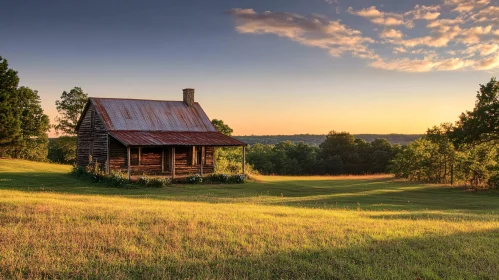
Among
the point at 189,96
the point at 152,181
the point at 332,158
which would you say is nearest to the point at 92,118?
the point at 189,96

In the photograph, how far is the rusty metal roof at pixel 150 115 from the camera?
112 feet

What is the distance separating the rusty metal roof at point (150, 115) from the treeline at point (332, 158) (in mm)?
41846

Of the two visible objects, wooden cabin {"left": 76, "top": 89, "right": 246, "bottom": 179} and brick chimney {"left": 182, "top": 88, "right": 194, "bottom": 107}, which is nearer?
wooden cabin {"left": 76, "top": 89, "right": 246, "bottom": 179}

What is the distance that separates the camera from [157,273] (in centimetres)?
659

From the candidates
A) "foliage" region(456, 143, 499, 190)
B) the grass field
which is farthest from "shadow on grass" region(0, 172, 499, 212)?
the grass field

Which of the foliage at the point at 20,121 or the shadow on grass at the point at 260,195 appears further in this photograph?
the foliage at the point at 20,121

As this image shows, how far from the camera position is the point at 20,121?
46.3 m

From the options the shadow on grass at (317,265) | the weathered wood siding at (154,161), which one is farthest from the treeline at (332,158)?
the shadow on grass at (317,265)

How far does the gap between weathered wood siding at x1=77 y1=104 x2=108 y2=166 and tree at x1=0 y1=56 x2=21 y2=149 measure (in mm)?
12279

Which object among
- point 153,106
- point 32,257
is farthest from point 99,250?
point 153,106

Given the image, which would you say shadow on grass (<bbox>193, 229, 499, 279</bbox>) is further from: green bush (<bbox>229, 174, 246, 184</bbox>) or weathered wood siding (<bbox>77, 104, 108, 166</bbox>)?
weathered wood siding (<bbox>77, 104, 108, 166</bbox>)

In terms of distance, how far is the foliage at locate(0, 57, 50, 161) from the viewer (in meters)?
44.5

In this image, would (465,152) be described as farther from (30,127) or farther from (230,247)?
(30,127)

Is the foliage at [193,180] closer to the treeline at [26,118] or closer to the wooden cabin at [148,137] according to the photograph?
the wooden cabin at [148,137]
